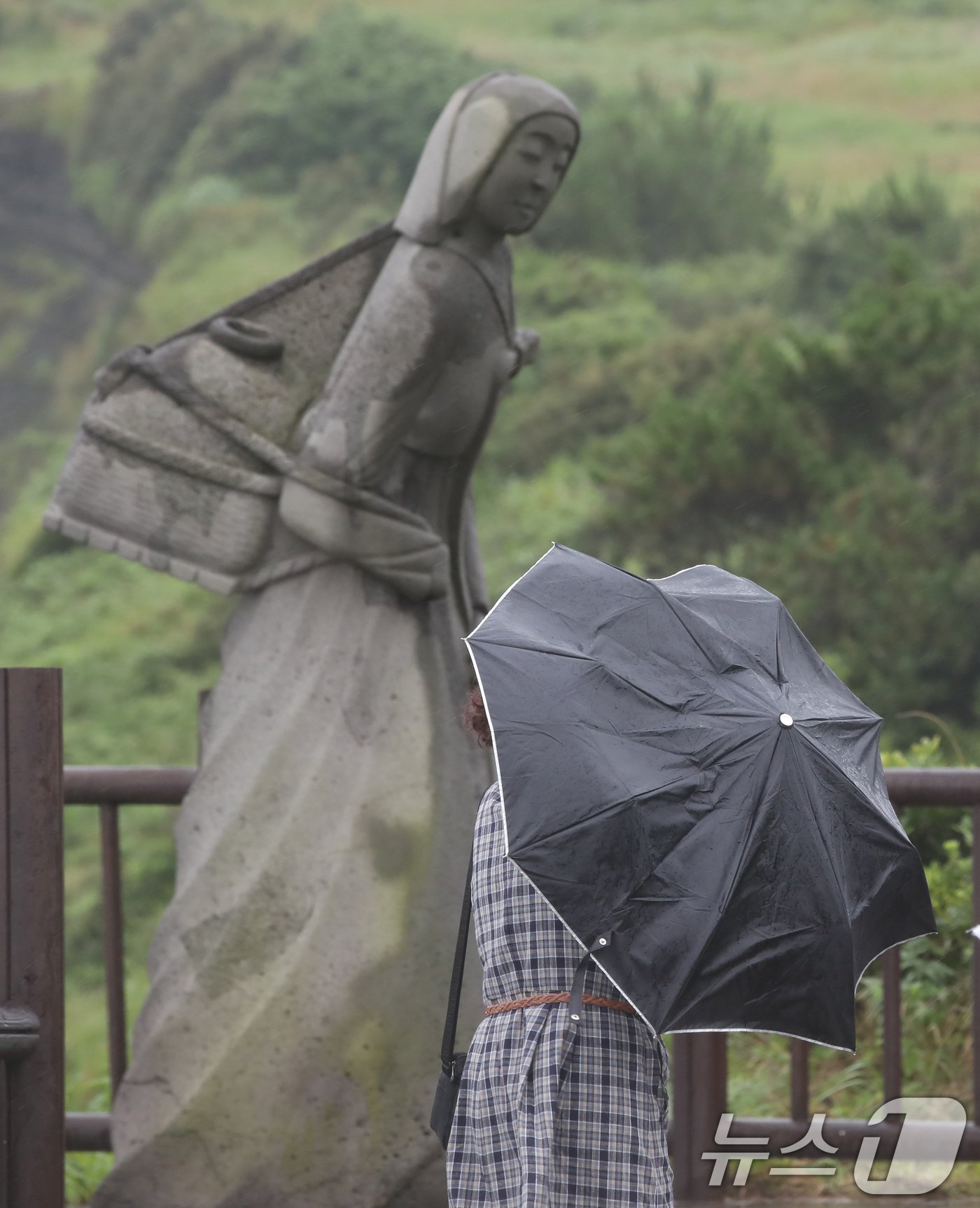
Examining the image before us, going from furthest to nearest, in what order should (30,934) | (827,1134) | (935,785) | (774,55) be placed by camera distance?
(774,55) → (827,1134) → (935,785) → (30,934)

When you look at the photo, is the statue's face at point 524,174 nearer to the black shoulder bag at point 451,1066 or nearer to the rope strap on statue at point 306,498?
the rope strap on statue at point 306,498

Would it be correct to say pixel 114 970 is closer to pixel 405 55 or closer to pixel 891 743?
pixel 891 743

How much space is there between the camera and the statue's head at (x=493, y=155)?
3.62 m

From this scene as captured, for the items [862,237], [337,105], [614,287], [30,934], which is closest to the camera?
[30,934]

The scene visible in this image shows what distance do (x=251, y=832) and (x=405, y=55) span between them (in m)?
15.2

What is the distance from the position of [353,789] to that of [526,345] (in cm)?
110

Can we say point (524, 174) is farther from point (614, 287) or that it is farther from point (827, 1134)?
point (614, 287)

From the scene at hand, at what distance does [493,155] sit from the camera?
3633 millimetres

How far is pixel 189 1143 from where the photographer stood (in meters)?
3.51

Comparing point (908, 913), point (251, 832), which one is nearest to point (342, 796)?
point (251, 832)

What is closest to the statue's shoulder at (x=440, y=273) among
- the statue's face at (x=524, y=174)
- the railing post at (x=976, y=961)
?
the statue's face at (x=524, y=174)

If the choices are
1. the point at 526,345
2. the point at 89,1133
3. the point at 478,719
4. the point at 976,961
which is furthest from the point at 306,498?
the point at 976,961

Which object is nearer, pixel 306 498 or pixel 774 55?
pixel 306 498

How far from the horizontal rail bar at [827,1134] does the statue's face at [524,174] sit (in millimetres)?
2118
